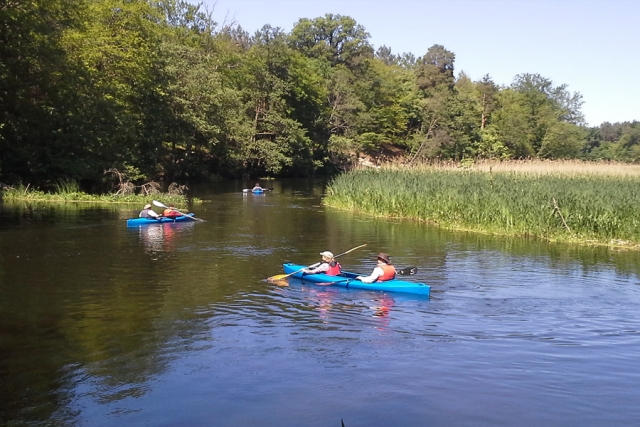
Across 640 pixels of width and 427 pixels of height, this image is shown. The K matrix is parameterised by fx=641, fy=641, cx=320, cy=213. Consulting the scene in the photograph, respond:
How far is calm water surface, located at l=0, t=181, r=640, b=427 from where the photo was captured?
24.2 ft

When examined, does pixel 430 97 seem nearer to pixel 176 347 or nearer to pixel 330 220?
pixel 330 220

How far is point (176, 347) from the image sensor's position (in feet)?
31.0

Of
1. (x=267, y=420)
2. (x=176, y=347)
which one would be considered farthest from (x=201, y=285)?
(x=267, y=420)

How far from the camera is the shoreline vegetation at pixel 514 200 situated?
20.0 m

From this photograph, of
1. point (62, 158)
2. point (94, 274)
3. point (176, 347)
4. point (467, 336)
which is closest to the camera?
point (176, 347)

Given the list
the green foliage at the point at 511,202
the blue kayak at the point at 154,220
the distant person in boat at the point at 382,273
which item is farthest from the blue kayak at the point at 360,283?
the blue kayak at the point at 154,220

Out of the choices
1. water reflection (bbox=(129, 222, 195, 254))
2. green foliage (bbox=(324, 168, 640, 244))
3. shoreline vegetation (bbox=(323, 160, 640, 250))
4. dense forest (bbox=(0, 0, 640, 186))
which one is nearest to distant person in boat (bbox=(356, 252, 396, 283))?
water reflection (bbox=(129, 222, 195, 254))

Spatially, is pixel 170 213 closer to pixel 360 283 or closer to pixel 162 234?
pixel 162 234

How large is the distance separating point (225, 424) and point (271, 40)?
172 ft

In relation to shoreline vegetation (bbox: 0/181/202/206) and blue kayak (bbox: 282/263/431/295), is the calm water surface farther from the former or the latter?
shoreline vegetation (bbox: 0/181/202/206)

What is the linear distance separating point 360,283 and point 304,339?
11.7ft

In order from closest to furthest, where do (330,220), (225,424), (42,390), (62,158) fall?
(225,424) < (42,390) < (330,220) < (62,158)

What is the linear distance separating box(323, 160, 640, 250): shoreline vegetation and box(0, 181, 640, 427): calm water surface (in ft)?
6.23

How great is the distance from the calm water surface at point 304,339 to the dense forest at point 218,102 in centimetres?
1588
